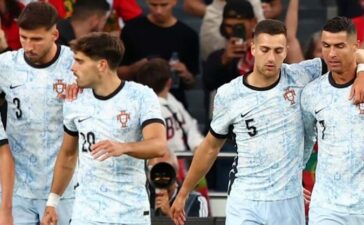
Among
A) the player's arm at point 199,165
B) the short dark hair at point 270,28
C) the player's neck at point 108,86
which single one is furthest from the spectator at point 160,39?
the player's neck at point 108,86

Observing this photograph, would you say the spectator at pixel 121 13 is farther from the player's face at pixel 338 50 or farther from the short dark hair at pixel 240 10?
the player's face at pixel 338 50

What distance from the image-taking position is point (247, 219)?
9.80 meters

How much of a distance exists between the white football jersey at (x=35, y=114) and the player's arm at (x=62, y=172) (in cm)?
39

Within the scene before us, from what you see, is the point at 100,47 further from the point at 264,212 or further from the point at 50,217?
the point at 264,212

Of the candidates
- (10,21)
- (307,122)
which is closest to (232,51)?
(10,21)

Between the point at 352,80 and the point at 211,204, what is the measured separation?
10.4 ft

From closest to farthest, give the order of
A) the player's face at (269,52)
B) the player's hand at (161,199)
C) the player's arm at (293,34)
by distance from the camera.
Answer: the player's face at (269,52), the player's hand at (161,199), the player's arm at (293,34)

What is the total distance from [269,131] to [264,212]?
0.53m

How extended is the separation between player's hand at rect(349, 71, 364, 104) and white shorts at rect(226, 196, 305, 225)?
33.7 inches

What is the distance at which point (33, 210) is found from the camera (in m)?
10.4

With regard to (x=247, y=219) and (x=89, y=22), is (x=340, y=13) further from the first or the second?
(x=247, y=219)

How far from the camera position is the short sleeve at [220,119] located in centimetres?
991

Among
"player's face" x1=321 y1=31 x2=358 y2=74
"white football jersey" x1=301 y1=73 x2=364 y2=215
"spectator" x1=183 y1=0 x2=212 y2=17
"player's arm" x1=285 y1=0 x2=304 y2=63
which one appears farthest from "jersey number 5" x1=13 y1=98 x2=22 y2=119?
"spectator" x1=183 y1=0 x2=212 y2=17

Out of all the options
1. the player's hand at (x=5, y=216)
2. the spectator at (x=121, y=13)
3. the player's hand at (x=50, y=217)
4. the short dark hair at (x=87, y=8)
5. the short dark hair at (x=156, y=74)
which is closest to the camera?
the player's hand at (x=5, y=216)
